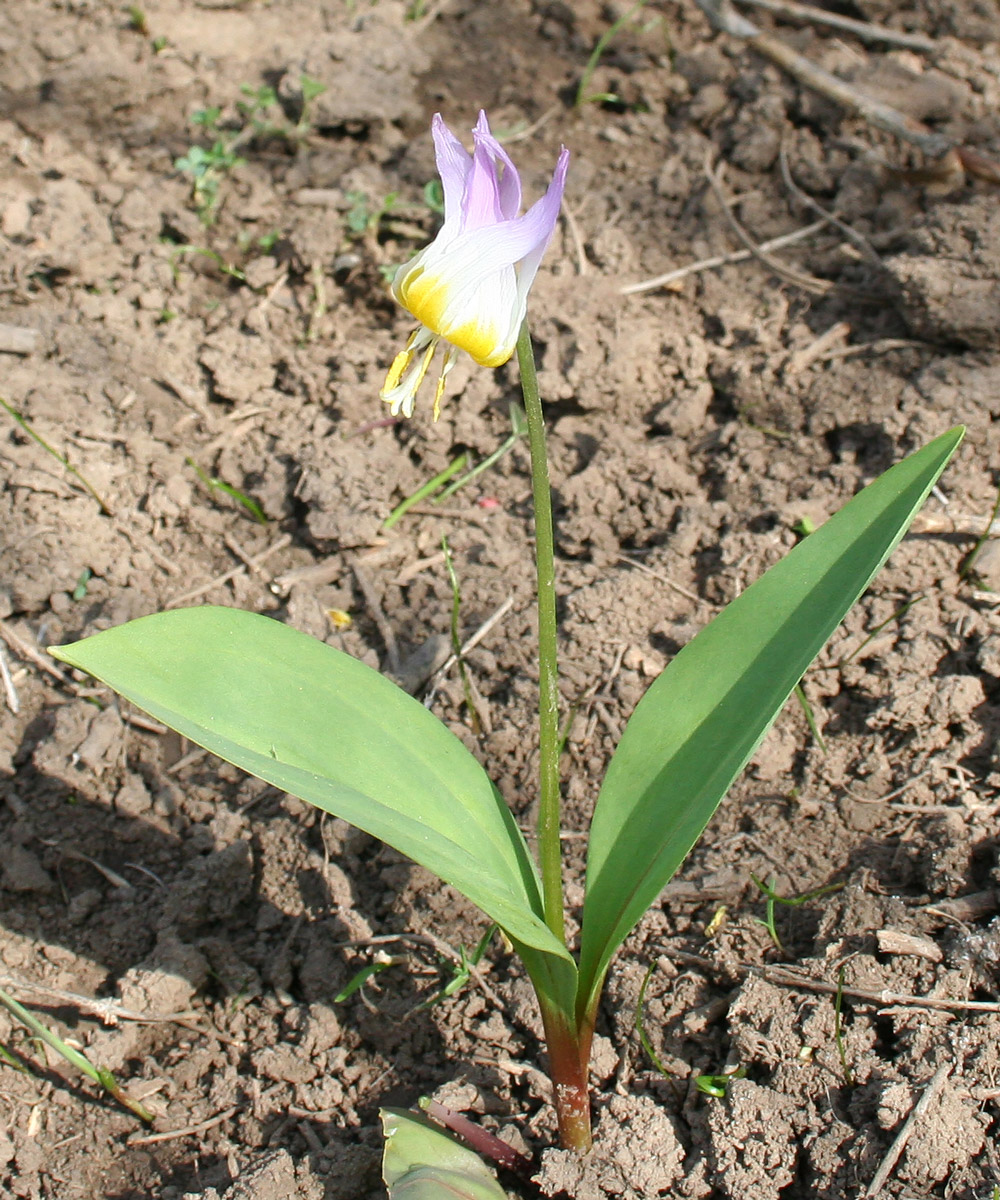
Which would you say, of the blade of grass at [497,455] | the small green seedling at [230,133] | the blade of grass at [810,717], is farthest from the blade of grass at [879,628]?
the small green seedling at [230,133]

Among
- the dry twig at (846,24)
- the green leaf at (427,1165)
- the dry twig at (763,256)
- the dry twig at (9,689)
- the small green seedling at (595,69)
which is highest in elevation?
the dry twig at (846,24)

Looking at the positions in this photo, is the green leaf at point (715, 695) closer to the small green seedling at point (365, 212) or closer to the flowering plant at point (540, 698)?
the flowering plant at point (540, 698)

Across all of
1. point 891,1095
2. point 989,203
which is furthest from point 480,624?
point 989,203

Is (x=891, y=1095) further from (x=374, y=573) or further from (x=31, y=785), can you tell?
(x=31, y=785)

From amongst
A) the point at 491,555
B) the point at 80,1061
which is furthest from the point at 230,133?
the point at 80,1061

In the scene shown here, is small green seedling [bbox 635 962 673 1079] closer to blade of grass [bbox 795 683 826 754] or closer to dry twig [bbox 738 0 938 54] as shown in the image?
blade of grass [bbox 795 683 826 754]

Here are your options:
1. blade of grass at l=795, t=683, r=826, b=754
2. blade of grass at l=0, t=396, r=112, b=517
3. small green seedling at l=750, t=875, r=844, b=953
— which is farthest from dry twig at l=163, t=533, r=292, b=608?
small green seedling at l=750, t=875, r=844, b=953

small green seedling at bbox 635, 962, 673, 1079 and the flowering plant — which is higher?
the flowering plant
